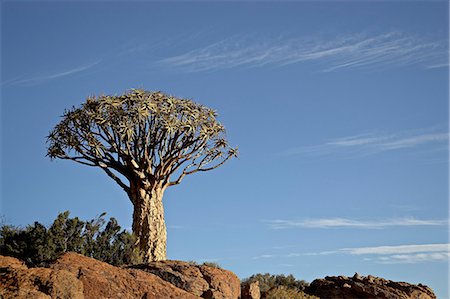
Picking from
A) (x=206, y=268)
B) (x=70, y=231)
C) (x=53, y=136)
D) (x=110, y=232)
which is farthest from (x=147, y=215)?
(x=206, y=268)

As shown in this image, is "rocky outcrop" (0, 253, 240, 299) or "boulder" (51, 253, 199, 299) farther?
"boulder" (51, 253, 199, 299)

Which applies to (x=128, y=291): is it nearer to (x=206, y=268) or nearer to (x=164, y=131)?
(x=206, y=268)

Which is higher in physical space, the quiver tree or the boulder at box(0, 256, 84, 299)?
the quiver tree

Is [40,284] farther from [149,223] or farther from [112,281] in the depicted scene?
[149,223]

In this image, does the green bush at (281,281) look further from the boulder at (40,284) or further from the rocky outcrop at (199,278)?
the boulder at (40,284)

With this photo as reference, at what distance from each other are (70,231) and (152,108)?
166 inches

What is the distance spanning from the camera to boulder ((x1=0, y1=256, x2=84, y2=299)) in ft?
28.0

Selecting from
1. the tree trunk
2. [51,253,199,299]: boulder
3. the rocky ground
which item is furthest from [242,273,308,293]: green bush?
[51,253,199,299]: boulder

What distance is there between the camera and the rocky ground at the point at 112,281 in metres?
8.88

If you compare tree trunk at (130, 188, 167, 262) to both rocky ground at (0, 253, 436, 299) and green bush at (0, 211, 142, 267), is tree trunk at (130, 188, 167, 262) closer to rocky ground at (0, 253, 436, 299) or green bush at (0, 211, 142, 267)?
green bush at (0, 211, 142, 267)

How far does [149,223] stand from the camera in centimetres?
1794

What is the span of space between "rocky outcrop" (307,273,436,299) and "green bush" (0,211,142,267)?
4.80 meters

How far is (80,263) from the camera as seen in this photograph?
411 inches

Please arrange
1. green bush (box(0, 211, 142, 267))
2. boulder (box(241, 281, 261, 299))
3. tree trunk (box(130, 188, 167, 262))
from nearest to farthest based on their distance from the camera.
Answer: boulder (box(241, 281, 261, 299)), green bush (box(0, 211, 142, 267)), tree trunk (box(130, 188, 167, 262))
